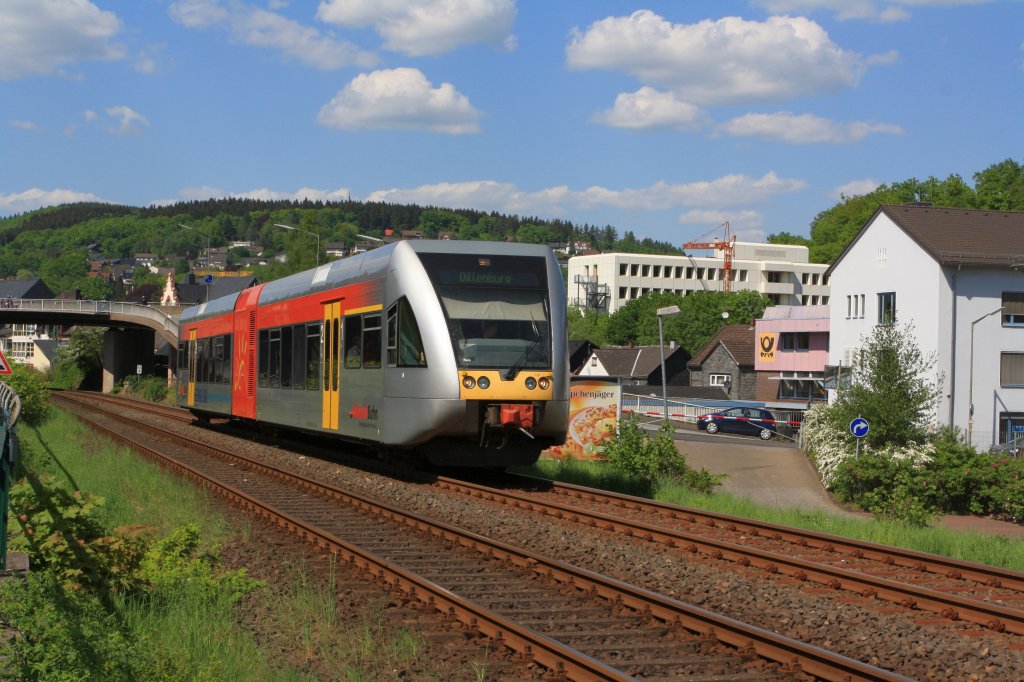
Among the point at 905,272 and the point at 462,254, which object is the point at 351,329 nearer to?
the point at 462,254

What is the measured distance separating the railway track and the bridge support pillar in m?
73.6

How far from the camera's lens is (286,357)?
883 inches

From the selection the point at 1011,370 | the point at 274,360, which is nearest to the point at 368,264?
the point at 274,360

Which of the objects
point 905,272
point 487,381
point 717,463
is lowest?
point 717,463

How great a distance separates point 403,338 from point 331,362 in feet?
11.2

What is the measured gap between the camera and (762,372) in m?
78.6

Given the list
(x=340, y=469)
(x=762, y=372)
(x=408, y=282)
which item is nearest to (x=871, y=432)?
(x=340, y=469)

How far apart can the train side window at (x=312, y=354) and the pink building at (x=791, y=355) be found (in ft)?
174

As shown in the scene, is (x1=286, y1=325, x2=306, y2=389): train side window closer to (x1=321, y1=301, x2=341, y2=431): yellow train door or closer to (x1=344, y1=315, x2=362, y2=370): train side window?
(x1=321, y1=301, x2=341, y2=431): yellow train door

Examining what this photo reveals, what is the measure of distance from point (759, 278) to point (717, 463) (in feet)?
430

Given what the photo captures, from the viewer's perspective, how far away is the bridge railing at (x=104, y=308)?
7319cm

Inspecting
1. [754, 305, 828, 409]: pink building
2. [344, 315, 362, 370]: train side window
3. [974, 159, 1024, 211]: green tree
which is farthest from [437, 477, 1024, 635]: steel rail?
[974, 159, 1024, 211]: green tree

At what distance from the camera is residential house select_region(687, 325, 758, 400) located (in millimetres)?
84375

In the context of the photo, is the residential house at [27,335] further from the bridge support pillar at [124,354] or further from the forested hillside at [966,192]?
the forested hillside at [966,192]
